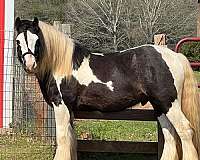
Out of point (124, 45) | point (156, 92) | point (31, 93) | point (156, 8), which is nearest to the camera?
point (156, 92)

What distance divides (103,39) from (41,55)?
23984 millimetres

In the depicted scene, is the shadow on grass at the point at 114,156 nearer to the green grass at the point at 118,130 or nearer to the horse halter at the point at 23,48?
the green grass at the point at 118,130

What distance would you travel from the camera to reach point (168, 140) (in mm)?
5746

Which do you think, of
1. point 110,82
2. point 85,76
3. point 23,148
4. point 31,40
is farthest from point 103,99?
point 23,148

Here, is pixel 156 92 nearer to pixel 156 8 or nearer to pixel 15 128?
pixel 15 128

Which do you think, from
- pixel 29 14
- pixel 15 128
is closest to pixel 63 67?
pixel 15 128

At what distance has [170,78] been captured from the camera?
5.46 meters

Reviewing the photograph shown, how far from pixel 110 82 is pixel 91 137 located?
2.72 meters

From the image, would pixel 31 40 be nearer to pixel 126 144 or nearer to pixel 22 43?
pixel 22 43

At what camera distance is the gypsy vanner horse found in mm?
5469

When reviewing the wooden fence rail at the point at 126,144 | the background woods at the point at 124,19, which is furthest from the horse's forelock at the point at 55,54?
the background woods at the point at 124,19

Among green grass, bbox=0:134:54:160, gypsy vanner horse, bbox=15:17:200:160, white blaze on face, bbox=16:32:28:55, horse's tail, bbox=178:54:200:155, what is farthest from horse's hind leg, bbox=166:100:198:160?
green grass, bbox=0:134:54:160

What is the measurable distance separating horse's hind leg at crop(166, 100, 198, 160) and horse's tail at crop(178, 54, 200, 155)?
0.48 ft

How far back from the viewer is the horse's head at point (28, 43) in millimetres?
5293
